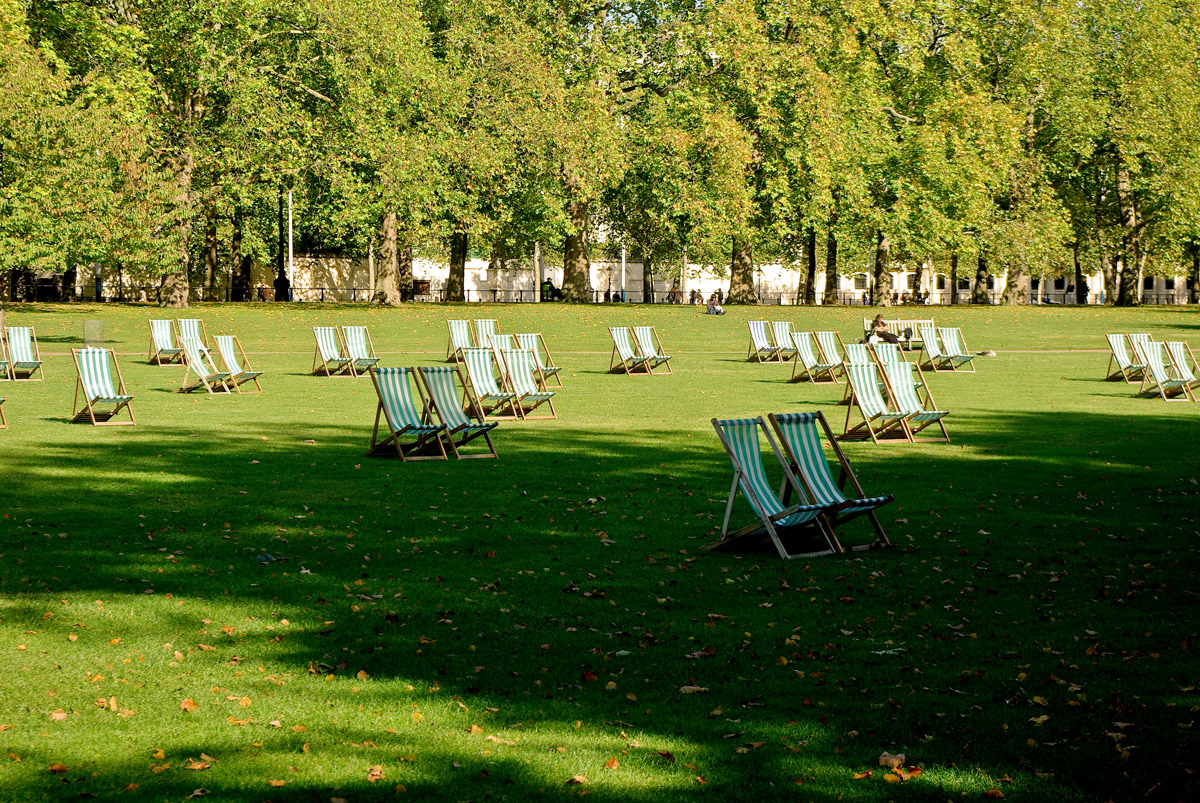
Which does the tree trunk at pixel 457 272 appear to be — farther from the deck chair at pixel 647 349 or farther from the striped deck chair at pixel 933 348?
the striped deck chair at pixel 933 348

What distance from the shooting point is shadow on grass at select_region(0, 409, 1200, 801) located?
514 centimetres

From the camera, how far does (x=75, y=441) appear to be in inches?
573

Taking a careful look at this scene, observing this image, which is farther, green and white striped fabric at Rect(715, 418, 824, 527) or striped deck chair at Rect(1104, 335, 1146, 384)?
striped deck chair at Rect(1104, 335, 1146, 384)

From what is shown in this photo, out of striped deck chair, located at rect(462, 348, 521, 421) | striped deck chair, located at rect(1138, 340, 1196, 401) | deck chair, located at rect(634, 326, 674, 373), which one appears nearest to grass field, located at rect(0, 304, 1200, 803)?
Answer: striped deck chair, located at rect(462, 348, 521, 421)

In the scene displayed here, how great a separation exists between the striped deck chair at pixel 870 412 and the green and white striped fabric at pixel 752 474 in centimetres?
553

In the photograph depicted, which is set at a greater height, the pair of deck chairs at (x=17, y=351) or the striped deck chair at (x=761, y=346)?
the pair of deck chairs at (x=17, y=351)

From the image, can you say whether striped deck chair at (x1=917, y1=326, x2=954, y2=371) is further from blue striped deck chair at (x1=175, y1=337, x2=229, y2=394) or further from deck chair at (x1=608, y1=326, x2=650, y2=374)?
blue striped deck chair at (x1=175, y1=337, x2=229, y2=394)

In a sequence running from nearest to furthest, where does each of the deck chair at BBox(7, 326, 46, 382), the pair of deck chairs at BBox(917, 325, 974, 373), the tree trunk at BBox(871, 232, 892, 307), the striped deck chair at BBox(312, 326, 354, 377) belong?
the deck chair at BBox(7, 326, 46, 382)
the striped deck chair at BBox(312, 326, 354, 377)
the pair of deck chairs at BBox(917, 325, 974, 373)
the tree trunk at BBox(871, 232, 892, 307)

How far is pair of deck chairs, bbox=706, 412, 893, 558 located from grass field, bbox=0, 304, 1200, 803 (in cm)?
28

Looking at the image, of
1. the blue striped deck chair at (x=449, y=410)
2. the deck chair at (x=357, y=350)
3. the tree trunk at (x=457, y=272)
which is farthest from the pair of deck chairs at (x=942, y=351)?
the tree trunk at (x=457, y=272)

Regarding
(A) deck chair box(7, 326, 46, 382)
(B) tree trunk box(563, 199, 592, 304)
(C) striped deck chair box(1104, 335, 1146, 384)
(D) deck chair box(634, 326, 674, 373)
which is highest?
(B) tree trunk box(563, 199, 592, 304)

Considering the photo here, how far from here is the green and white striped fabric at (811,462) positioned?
9.18m

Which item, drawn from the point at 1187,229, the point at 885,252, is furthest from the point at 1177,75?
the point at 885,252

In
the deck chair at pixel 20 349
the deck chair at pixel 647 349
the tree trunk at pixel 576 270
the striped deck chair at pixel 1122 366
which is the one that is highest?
the tree trunk at pixel 576 270
